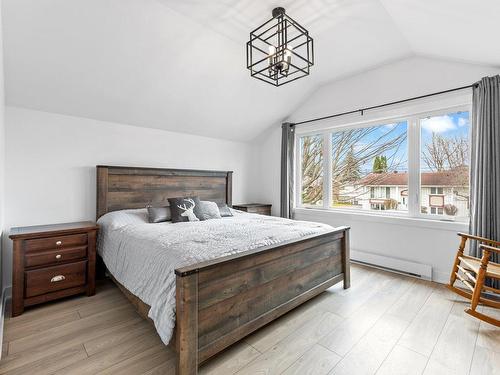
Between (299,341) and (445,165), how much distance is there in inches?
110

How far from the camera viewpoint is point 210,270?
1560 mm

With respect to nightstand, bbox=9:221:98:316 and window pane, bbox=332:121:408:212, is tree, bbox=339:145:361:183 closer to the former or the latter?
window pane, bbox=332:121:408:212

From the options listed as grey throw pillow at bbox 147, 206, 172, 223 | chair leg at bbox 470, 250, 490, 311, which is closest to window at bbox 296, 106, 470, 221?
chair leg at bbox 470, 250, 490, 311

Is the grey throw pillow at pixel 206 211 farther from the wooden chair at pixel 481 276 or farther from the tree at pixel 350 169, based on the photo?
the wooden chair at pixel 481 276

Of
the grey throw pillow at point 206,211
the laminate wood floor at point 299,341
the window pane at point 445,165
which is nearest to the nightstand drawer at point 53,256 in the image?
the laminate wood floor at point 299,341

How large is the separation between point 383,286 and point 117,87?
3.82 m

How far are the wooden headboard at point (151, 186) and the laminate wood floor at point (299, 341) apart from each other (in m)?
1.19

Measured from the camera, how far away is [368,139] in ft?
12.5

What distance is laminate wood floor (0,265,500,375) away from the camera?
158 centimetres

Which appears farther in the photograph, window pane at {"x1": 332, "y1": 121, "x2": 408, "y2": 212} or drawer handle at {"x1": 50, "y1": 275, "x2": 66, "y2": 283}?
window pane at {"x1": 332, "y1": 121, "x2": 408, "y2": 212}

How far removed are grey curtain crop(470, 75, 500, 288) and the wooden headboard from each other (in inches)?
129

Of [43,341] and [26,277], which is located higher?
[26,277]

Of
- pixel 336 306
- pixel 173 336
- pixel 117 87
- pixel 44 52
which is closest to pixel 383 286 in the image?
pixel 336 306

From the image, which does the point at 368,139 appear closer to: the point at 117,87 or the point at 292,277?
the point at 292,277
